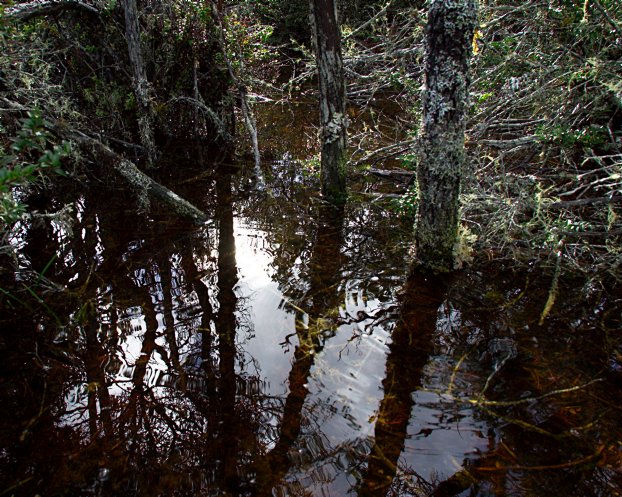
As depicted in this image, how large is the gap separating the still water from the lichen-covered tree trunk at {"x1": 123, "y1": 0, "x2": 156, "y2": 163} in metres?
2.90

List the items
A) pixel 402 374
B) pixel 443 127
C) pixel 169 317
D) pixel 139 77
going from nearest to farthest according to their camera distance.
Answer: pixel 402 374, pixel 443 127, pixel 169 317, pixel 139 77

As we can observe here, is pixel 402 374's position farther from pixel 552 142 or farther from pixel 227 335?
pixel 552 142

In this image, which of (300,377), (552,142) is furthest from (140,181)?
(552,142)

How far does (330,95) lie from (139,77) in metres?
3.42

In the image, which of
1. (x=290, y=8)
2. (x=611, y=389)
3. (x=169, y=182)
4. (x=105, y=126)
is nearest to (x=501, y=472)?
(x=611, y=389)

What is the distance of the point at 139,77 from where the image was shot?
7.13 metres

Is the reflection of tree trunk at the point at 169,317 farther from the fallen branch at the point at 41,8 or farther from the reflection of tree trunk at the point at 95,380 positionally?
the fallen branch at the point at 41,8

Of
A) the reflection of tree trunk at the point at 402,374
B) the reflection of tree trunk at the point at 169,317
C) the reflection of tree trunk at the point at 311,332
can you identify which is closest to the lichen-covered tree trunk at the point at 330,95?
the reflection of tree trunk at the point at 311,332

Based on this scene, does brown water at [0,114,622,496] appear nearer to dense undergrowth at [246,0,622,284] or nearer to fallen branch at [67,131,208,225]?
dense undergrowth at [246,0,622,284]

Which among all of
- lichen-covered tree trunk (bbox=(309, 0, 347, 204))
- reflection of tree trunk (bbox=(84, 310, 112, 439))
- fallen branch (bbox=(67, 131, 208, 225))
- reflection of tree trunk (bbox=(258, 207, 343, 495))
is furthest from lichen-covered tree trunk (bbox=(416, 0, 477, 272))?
fallen branch (bbox=(67, 131, 208, 225))

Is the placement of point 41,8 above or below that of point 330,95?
above

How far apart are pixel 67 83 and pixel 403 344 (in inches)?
302

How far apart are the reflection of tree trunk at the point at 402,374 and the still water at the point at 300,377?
0.5 inches

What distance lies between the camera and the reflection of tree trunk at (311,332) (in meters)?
2.76
